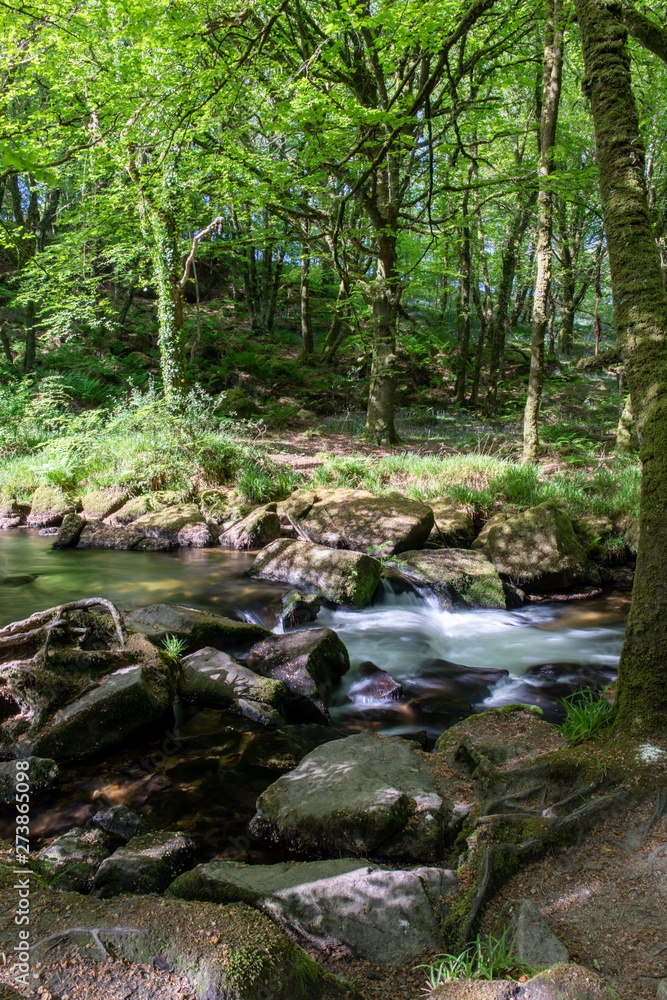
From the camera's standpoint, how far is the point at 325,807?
3168 millimetres

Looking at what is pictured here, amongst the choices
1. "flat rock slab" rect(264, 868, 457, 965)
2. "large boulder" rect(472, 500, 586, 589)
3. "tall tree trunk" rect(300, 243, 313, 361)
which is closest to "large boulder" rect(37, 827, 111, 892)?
"flat rock slab" rect(264, 868, 457, 965)

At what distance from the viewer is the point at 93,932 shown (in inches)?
59.6

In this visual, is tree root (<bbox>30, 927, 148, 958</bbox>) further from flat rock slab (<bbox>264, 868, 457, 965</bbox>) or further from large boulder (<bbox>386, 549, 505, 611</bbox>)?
large boulder (<bbox>386, 549, 505, 611</bbox>)

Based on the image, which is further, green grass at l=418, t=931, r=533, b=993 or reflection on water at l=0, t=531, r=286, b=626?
reflection on water at l=0, t=531, r=286, b=626

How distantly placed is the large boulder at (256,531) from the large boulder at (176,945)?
8.04 meters

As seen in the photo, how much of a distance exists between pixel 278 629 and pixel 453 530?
Answer: 3734 mm

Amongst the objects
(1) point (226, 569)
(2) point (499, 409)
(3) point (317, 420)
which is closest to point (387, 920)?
(1) point (226, 569)

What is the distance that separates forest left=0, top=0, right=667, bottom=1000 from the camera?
7.72ft

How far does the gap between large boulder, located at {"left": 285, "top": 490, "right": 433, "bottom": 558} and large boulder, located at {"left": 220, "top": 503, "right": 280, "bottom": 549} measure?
0.61 m

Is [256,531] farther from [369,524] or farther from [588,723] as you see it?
[588,723]

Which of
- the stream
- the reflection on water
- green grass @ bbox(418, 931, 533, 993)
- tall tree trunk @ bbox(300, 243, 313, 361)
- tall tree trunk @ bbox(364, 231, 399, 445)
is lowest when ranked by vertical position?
the stream

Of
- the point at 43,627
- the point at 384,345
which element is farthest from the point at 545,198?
the point at 43,627

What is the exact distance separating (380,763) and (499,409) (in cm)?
1712

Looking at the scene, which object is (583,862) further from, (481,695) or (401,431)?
(401,431)
